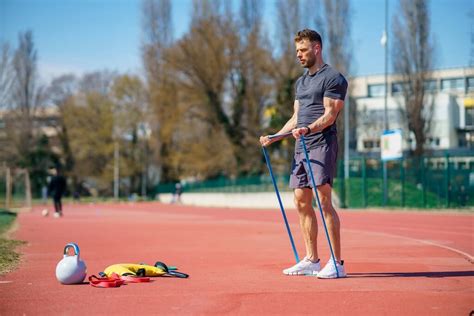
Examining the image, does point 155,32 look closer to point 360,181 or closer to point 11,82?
point 11,82

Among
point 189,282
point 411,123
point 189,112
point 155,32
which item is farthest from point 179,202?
point 189,282

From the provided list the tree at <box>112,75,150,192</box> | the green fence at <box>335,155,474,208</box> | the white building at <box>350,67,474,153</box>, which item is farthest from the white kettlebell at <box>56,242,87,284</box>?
the tree at <box>112,75,150,192</box>

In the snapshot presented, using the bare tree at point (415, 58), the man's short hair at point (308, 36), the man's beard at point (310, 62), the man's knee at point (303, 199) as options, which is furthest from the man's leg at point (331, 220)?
the bare tree at point (415, 58)

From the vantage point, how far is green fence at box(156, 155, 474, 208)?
2900 cm

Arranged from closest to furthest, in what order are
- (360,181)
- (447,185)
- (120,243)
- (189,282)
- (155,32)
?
(189,282) < (120,243) < (447,185) < (360,181) < (155,32)

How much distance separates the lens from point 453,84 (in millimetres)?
69125

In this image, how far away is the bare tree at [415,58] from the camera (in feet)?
149

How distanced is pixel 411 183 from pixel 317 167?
80.7 feet

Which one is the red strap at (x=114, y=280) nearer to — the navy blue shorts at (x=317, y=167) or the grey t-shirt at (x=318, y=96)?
the navy blue shorts at (x=317, y=167)

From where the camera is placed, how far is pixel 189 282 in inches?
272

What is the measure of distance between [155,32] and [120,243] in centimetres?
5280

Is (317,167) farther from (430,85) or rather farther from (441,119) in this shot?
(441,119)

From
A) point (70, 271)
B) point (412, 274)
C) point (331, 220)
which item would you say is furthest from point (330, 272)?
point (70, 271)

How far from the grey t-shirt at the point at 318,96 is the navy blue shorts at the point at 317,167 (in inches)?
2.8
